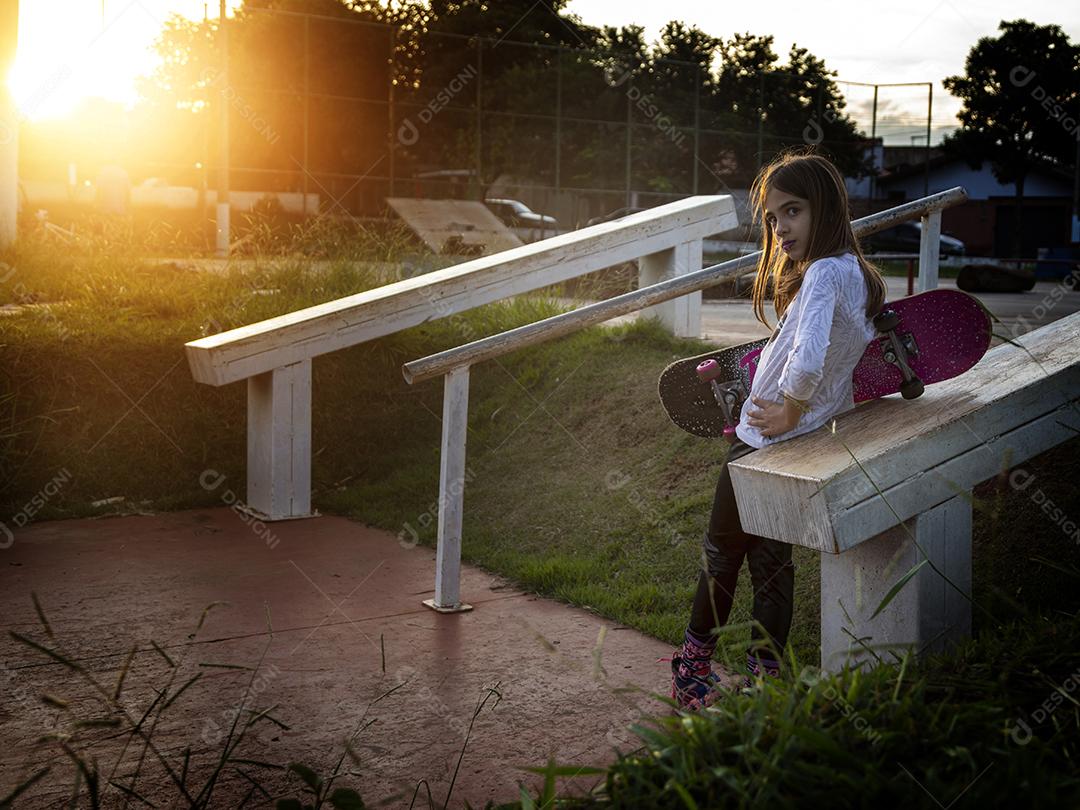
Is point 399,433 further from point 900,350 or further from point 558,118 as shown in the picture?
point 558,118

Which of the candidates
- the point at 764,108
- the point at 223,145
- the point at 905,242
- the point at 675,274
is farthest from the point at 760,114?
the point at 675,274

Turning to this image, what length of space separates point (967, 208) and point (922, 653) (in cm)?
5959

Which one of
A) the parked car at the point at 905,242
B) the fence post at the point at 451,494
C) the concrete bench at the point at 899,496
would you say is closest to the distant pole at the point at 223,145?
the fence post at the point at 451,494

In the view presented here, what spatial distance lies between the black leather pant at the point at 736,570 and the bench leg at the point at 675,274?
395cm

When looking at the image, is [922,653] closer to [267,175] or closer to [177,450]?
[177,450]

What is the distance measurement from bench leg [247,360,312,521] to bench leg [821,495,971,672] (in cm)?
385

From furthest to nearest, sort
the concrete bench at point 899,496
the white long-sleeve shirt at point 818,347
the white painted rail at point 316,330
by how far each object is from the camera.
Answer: the white painted rail at point 316,330, the white long-sleeve shirt at point 818,347, the concrete bench at point 899,496

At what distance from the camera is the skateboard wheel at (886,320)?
323cm

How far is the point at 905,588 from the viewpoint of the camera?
2.73m

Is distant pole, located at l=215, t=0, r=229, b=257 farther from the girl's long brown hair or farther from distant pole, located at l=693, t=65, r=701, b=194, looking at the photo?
the girl's long brown hair

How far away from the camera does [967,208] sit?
57.7 metres

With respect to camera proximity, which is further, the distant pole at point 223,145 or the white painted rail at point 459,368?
the distant pole at point 223,145

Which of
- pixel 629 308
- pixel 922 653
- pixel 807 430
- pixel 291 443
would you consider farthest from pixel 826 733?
pixel 291 443

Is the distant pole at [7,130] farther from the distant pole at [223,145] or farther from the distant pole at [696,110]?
the distant pole at [696,110]
